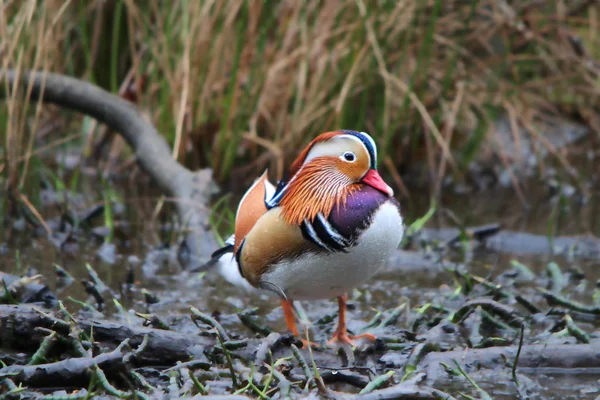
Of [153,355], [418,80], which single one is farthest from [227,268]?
[418,80]

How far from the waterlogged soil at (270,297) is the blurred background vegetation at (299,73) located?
1.70 feet

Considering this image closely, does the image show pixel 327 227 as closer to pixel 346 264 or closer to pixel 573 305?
pixel 346 264

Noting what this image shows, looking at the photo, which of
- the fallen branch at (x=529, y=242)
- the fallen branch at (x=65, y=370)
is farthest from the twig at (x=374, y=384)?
the fallen branch at (x=529, y=242)

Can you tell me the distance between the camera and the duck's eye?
10.8ft

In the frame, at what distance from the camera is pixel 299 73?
632cm

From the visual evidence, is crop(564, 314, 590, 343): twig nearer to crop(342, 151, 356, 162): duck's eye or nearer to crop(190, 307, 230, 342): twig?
crop(342, 151, 356, 162): duck's eye

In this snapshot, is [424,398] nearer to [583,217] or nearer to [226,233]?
[226,233]

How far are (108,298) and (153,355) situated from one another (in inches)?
45.2

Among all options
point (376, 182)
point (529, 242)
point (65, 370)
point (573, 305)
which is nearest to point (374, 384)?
point (376, 182)

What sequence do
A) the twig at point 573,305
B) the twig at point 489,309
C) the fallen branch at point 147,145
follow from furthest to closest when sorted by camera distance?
the fallen branch at point 147,145, the twig at point 573,305, the twig at point 489,309

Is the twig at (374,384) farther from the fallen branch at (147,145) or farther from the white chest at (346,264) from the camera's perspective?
the fallen branch at (147,145)

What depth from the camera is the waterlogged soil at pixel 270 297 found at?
11.8 ft

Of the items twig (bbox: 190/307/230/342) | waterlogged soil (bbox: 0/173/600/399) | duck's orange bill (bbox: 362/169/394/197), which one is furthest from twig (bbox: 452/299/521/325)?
twig (bbox: 190/307/230/342)

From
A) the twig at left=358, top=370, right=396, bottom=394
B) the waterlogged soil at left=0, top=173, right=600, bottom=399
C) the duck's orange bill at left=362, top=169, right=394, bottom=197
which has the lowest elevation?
the waterlogged soil at left=0, top=173, right=600, bottom=399
